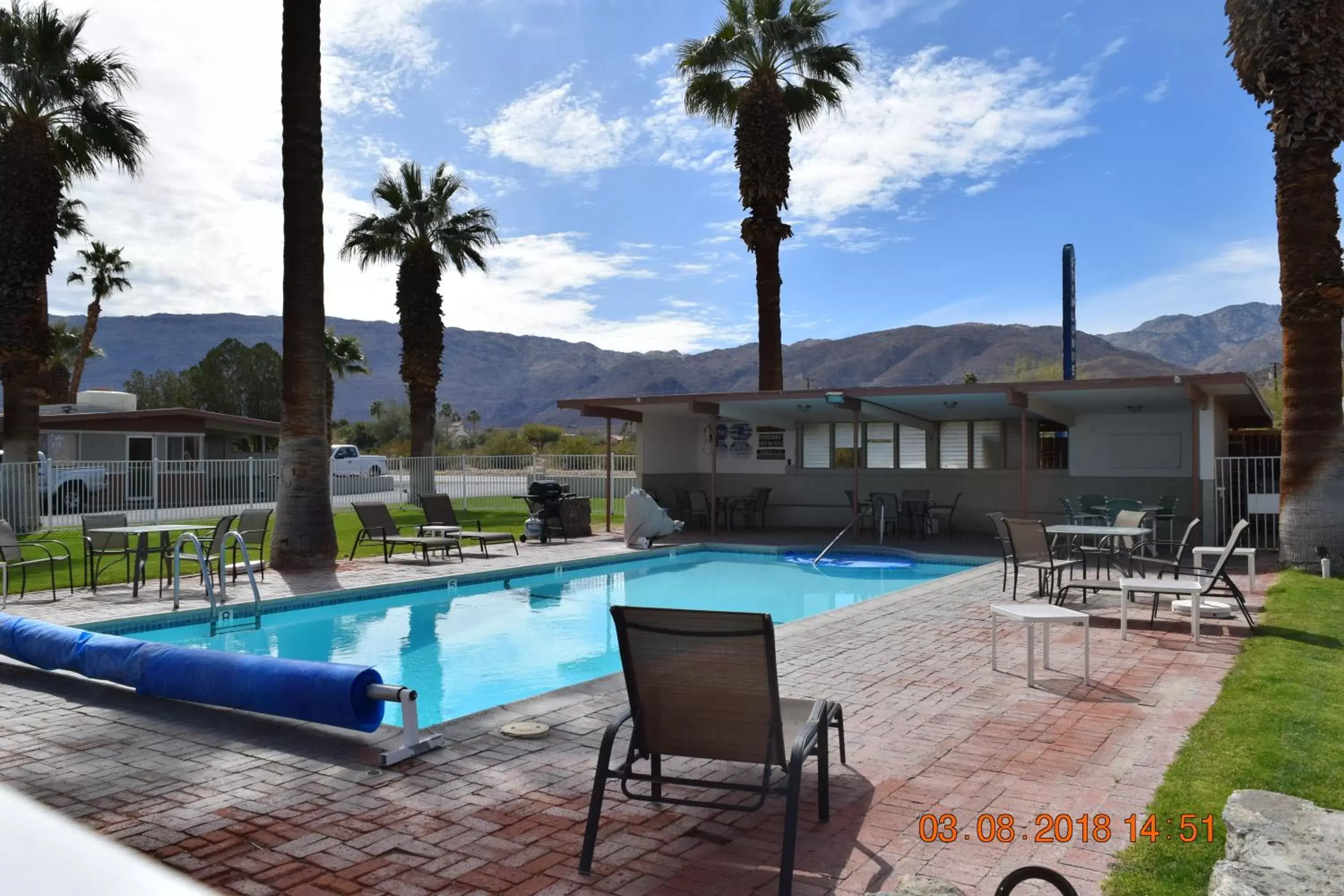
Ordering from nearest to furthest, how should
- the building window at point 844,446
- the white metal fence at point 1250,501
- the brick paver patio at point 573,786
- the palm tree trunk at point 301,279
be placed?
1. the brick paver patio at point 573,786
2. the palm tree trunk at point 301,279
3. the white metal fence at point 1250,501
4. the building window at point 844,446

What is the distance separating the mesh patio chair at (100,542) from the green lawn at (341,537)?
286 millimetres

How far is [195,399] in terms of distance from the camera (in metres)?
46.9

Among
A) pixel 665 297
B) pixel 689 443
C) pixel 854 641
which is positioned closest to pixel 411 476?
pixel 689 443

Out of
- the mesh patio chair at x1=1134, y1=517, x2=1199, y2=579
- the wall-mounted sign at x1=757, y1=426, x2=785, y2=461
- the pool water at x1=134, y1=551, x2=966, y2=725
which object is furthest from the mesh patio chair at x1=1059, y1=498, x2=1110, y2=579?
the wall-mounted sign at x1=757, y1=426, x2=785, y2=461

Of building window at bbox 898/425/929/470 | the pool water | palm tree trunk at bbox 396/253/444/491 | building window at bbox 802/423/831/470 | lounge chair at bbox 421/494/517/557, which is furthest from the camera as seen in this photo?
palm tree trunk at bbox 396/253/444/491

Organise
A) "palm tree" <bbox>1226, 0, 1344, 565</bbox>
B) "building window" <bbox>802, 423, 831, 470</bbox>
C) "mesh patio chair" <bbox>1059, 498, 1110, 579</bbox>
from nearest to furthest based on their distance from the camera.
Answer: "palm tree" <bbox>1226, 0, 1344, 565</bbox>
"mesh patio chair" <bbox>1059, 498, 1110, 579</bbox>
"building window" <bbox>802, 423, 831, 470</bbox>

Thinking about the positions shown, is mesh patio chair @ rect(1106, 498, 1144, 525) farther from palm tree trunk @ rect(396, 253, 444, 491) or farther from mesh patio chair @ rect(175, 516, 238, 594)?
palm tree trunk @ rect(396, 253, 444, 491)

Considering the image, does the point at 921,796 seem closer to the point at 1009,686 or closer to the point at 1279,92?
the point at 1009,686

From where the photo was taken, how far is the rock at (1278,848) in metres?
2.66

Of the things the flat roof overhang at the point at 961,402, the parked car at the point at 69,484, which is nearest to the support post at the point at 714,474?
the flat roof overhang at the point at 961,402

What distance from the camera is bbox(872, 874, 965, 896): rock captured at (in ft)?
8.52

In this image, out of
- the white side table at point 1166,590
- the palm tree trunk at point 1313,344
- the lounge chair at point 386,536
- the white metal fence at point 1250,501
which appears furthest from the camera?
the white metal fence at point 1250,501

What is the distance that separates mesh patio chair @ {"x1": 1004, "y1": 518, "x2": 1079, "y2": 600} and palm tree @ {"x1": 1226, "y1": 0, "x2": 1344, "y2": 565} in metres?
4.01
